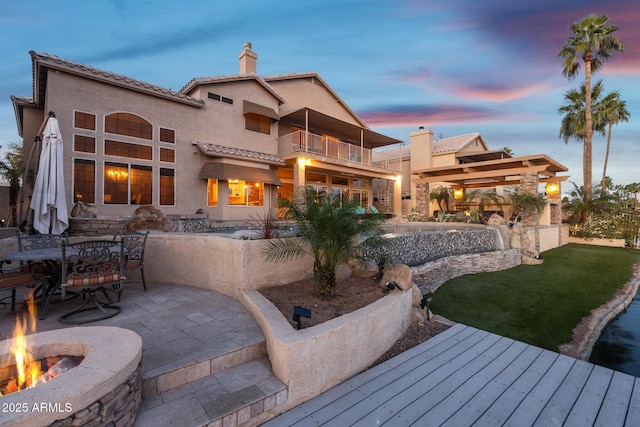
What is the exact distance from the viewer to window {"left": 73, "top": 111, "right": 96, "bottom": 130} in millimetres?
10375

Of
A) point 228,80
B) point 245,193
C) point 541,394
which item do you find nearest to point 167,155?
point 245,193

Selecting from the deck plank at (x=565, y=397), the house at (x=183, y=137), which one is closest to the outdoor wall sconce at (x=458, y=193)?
the house at (x=183, y=137)

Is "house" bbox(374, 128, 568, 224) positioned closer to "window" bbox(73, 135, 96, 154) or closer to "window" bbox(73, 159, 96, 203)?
"window" bbox(73, 135, 96, 154)

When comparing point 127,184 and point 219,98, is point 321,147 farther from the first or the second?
point 127,184

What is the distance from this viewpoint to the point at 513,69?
14.3m

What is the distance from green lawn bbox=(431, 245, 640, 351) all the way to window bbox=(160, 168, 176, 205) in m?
11.5

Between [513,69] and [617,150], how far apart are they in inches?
1079

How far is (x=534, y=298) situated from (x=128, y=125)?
15.8 m

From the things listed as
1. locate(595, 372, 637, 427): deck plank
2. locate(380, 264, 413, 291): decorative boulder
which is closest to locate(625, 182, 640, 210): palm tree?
locate(595, 372, 637, 427): deck plank

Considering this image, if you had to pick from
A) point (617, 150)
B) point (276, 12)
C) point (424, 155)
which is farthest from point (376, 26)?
point (617, 150)

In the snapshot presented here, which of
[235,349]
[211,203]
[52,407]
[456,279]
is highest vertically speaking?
[211,203]

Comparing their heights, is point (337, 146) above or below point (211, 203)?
above

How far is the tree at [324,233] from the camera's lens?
4.77m

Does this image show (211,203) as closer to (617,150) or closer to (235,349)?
(235,349)
